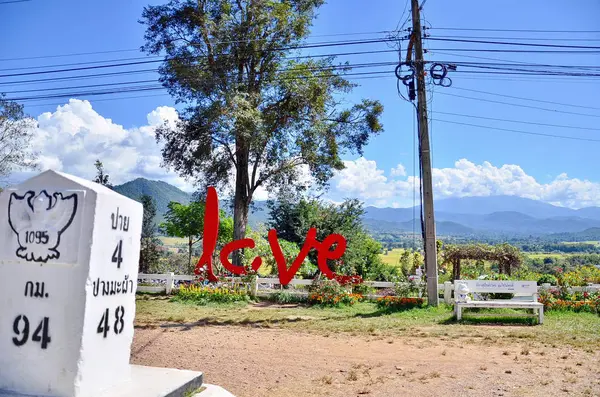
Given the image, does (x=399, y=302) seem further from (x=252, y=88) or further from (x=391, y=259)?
(x=391, y=259)

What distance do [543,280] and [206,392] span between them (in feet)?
48.7

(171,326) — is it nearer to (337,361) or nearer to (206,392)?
(337,361)

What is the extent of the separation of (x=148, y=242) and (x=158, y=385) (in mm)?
18348

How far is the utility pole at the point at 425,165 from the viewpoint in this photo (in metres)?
13.6

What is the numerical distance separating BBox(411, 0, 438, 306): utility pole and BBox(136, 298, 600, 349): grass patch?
2.71ft

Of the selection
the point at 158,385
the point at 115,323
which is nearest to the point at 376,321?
the point at 158,385

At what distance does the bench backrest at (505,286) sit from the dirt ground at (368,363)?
329 centimetres

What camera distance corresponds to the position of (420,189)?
14.2 m

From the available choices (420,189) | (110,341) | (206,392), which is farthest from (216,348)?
(420,189)

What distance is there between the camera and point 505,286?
12.5m

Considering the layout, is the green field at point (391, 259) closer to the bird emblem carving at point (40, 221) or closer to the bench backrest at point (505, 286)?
the bench backrest at point (505, 286)

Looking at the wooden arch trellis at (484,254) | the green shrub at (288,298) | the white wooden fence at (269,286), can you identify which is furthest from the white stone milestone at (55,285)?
the wooden arch trellis at (484,254)

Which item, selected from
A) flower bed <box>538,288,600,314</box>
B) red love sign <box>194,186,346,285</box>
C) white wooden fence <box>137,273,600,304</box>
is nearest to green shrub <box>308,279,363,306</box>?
red love sign <box>194,186,346,285</box>

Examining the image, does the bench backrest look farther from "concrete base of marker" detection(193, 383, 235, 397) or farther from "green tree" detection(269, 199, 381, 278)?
"green tree" detection(269, 199, 381, 278)
